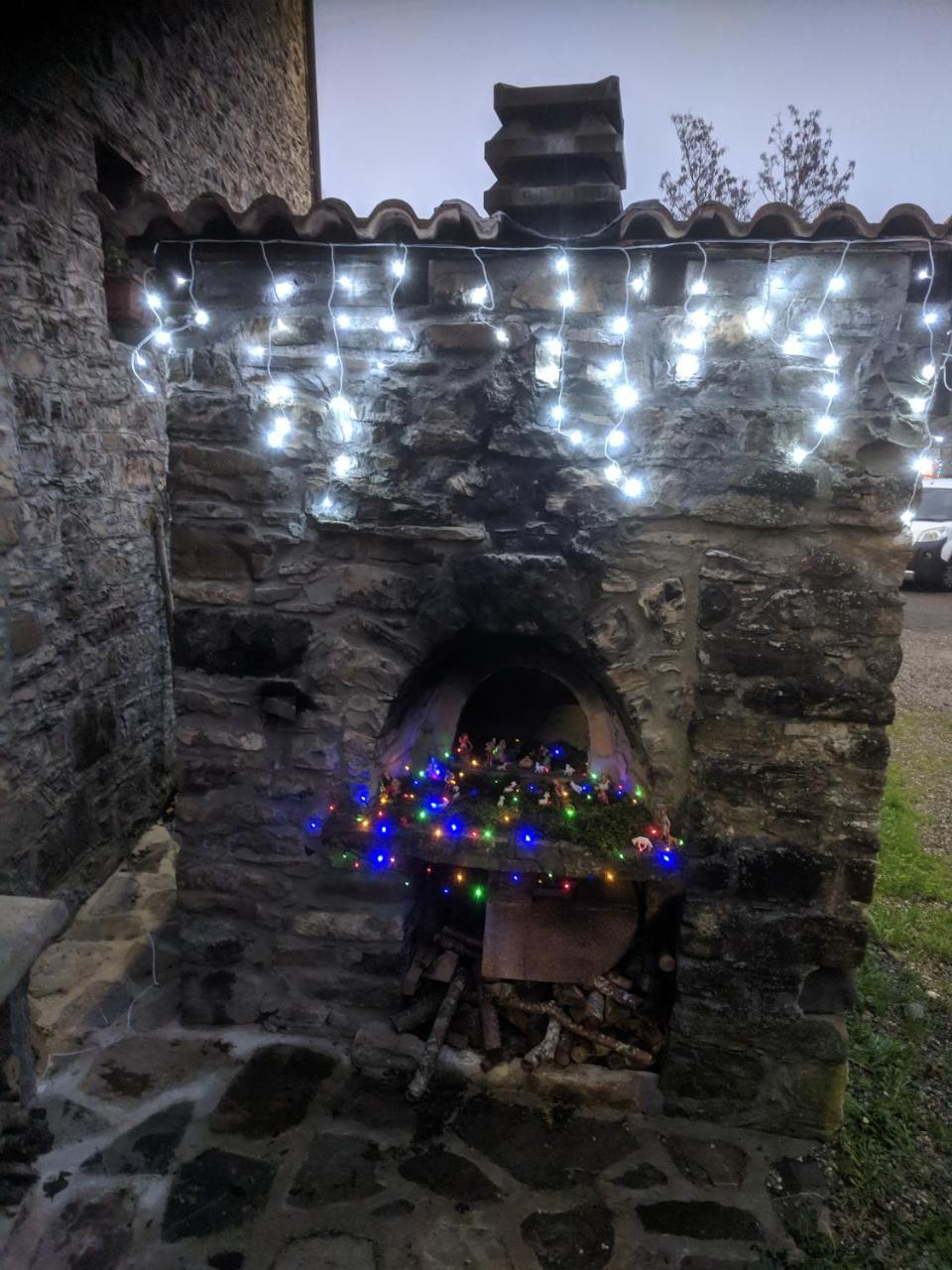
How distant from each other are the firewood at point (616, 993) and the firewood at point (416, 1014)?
0.80 metres

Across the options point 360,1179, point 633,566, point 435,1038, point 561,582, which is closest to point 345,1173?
point 360,1179

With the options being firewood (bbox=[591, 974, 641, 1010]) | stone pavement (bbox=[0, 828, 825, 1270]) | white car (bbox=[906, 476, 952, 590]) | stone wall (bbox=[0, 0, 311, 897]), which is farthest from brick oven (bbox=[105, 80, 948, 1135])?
white car (bbox=[906, 476, 952, 590])

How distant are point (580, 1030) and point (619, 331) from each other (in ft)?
10.2

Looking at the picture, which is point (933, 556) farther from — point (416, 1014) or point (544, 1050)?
point (416, 1014)

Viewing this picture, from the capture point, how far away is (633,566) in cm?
305

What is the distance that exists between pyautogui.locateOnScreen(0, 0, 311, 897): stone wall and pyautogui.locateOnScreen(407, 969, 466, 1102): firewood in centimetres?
243

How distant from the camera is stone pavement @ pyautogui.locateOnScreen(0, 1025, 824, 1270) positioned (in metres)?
2.62

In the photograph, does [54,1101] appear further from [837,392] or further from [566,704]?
[837,392]

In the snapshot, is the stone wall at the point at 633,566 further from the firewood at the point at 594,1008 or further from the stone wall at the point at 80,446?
the stone wall at the point at 80,446

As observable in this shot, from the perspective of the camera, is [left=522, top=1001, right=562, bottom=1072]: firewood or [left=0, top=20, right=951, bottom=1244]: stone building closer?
[left=0, top=20, right=951, bottom=1244]: stone building

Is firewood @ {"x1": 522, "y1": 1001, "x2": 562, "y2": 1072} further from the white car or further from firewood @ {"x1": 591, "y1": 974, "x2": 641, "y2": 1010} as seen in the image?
the white car

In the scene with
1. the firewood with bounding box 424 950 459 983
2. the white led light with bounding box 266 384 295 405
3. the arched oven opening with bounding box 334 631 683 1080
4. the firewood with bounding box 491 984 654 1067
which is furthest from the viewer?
the firewood with bounding box 424 950 459 983

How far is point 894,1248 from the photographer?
2.69 m

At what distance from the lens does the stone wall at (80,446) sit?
3867 millimetres
